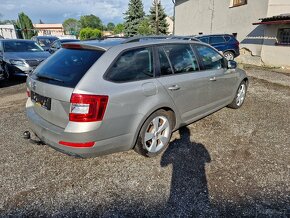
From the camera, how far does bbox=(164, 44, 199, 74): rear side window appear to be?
319 cm

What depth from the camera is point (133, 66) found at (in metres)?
2.71

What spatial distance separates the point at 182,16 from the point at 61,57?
21.2 meters

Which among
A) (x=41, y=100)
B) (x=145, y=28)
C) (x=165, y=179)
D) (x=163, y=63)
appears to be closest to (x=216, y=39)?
(x=163, y=63)

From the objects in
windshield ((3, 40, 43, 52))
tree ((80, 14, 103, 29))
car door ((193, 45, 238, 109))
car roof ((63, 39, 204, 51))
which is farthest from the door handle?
tree ((80, 14, 103, 29))

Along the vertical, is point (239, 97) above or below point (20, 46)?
below

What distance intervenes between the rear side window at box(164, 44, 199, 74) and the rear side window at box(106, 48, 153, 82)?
1.37 ft

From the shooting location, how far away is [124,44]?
275 cm

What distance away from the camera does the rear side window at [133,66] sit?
8.28 ft

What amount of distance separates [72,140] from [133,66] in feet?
3.82

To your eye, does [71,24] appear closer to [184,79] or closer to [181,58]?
[181,58]

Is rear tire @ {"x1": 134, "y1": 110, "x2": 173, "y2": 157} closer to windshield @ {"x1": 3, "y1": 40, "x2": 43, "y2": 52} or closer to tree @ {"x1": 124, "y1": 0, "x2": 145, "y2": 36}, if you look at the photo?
windshield @ {"x1": 3, "y1": 40, "x2": 43, "y2": 52}

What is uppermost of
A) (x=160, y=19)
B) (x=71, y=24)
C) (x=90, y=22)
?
(x=71, y=24)

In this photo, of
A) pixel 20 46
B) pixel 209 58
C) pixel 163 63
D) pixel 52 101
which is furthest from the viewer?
pixel 20 46

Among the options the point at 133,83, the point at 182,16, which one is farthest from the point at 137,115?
the point at 182,16
